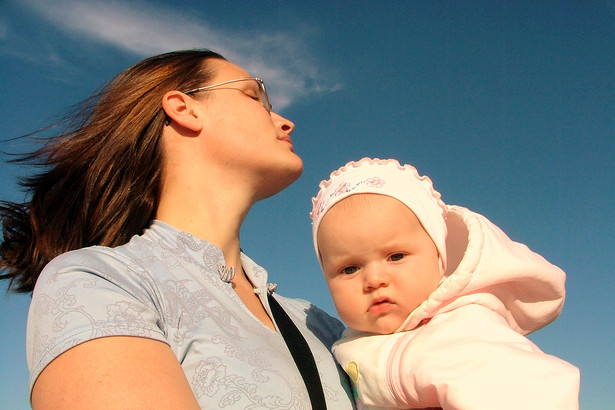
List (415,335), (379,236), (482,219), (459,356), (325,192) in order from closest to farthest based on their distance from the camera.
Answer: (459,356)
(415,335)
(379,236)
(482,219)
(325,192)

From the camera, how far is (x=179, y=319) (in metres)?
2.10

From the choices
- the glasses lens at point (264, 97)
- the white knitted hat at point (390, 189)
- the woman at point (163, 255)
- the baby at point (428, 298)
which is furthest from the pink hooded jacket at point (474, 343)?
the glasses lens at point (264, 97)

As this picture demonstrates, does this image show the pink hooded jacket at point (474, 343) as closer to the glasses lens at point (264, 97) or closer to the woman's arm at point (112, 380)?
the woman's arm at point (112, 380)

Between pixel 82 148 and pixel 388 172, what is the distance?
6.11ft

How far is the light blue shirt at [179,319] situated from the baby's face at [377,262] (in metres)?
0.34

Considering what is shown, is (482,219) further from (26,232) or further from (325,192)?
(26,232)

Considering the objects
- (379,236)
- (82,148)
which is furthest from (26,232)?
(379,236)

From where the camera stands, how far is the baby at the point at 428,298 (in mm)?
1885

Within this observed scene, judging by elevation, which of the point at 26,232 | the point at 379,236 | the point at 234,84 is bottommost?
the point at 26,232

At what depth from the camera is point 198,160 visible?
3.09 m

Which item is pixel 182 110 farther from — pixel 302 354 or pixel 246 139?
pixel 302 354

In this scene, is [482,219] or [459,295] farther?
[482,219]

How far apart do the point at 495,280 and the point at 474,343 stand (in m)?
0.51

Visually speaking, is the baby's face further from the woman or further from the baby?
the woman
